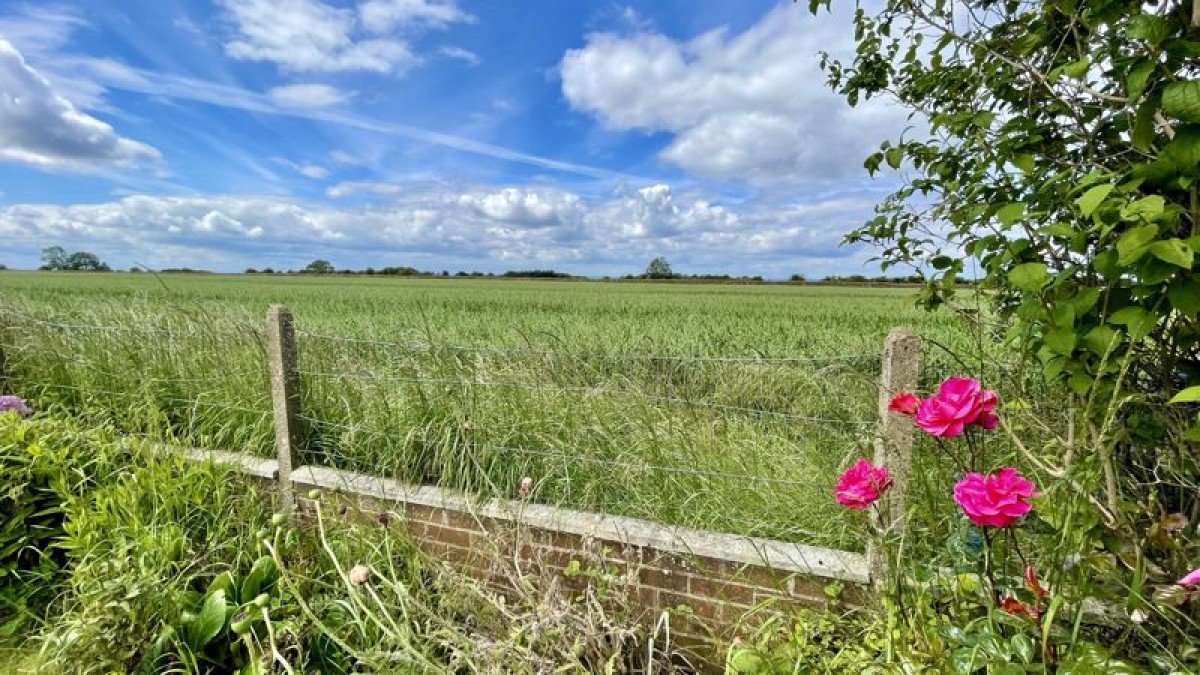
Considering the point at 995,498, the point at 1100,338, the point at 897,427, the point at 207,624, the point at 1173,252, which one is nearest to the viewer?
the point at 1173,252

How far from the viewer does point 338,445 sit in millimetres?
3215

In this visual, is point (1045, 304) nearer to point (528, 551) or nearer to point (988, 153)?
point (988, 153)

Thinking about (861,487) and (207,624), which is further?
(207,624)

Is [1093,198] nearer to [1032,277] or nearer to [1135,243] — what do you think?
[1135,243]

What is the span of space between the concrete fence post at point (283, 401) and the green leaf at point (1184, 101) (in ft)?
11.0

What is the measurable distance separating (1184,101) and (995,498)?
0.83 meters

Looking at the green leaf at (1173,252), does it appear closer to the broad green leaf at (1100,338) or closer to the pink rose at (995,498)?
the broad green leaf at (1100,338)

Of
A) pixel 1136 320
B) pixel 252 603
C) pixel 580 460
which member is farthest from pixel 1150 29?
pixel 252 603

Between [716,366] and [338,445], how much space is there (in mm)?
2785

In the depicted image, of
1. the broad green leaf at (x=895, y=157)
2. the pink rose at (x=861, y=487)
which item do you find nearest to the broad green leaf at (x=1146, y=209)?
the pink rose at (x=861, y=487)

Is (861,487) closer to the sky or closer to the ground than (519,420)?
closer to the sky

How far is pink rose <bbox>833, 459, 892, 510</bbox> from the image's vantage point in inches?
61.9

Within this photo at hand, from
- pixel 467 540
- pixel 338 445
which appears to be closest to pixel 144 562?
pixel 338 445

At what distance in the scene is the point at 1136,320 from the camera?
4.22ft
